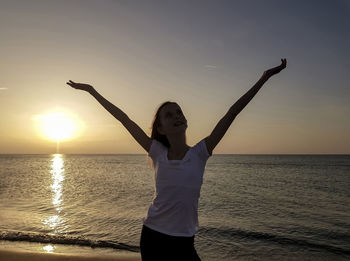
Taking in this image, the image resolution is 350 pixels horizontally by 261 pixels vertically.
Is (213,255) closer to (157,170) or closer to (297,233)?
(297,233)

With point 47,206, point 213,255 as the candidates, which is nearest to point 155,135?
point 213,255

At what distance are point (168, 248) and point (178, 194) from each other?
450mm

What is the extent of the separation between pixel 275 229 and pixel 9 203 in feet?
57.2

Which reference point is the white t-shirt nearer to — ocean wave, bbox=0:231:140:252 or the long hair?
the long hair

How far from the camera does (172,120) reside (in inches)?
106

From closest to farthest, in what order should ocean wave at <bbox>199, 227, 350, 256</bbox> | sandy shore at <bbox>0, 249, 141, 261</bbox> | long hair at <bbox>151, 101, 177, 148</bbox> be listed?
long hair at <bbox>151, 101, 177, 148</bbox> < sandy shore at <bbox>0, 249, 141, 261</bbox> < ocean wave at <bbox>199, 227, 350, 256</bbox>

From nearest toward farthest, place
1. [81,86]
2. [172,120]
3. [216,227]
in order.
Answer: [172,120], [81,86], [216,227]

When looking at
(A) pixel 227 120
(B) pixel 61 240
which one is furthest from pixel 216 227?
(A) pixel 227 120

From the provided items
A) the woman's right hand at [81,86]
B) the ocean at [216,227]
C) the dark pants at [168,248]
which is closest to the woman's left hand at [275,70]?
the dark pants at [168,248]

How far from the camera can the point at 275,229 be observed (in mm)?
13945

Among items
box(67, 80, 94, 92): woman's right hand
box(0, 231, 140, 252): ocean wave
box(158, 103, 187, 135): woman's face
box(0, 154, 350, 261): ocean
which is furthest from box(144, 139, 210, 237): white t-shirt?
box(0, 231, 140, 252): ocean wave

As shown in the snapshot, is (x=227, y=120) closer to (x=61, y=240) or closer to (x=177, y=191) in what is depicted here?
(x=177, y=191)

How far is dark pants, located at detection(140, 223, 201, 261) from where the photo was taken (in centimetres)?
236

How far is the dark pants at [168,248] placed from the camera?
236 centimetres
